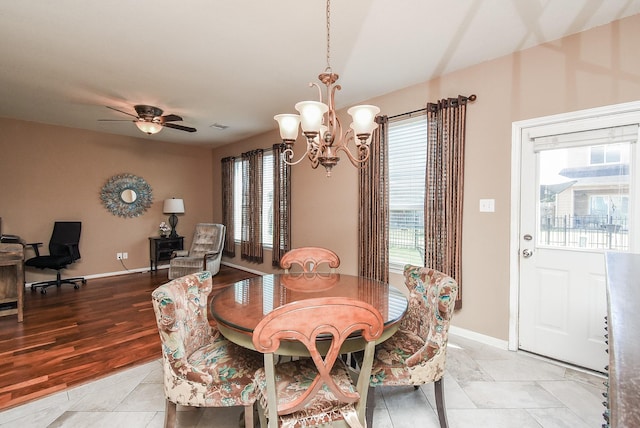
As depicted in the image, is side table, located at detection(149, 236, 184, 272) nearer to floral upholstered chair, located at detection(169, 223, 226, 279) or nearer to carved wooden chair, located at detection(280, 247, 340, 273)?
floral upholstered chair, located at detection(169, 223, 226, 279)

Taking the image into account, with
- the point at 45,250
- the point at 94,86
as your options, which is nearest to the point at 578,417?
the point at 94,86

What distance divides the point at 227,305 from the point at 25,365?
2.10 m

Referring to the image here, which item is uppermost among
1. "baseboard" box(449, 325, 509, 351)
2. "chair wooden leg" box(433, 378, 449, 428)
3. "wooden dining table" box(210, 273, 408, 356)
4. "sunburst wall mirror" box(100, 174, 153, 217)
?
"sunburst wall mirror" box(100, 174, 153, 217)

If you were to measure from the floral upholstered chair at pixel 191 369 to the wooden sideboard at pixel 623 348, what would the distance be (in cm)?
138

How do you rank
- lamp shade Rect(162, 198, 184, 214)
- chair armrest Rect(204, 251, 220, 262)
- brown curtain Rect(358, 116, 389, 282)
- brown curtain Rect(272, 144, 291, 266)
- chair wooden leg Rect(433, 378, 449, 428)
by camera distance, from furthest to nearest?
lamp shade Rect(162, 198, 184, 214) → chair armrest Rect(204, 251, 220, 262) → brown curtain Rect(272, 144, 291, 266) → brown curtain Rect(358, 116, 389, 282) → chair wooden leg Rect(433, 378, 449, 428)

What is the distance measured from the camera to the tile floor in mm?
1761

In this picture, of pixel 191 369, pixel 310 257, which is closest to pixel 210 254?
pixel 310 257

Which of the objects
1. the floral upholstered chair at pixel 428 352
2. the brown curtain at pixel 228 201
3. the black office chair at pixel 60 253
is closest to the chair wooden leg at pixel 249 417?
the floral upholstered chair at pixel 428 352

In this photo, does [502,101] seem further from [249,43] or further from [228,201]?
[228,201]

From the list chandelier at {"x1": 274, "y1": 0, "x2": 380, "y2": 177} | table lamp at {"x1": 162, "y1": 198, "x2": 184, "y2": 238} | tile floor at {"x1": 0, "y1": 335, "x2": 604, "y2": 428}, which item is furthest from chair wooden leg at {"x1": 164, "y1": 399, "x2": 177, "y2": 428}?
table lamp at {"x1": 162, "y1": 198, "x2": 184, "y2": 238}

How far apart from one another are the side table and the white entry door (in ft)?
18.7

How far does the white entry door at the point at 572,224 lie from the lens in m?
2.18

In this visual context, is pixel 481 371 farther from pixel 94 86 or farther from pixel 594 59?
pixel 94 86

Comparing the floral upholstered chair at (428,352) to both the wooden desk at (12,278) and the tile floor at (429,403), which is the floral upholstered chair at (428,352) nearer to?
the tile floor at (429,403)
